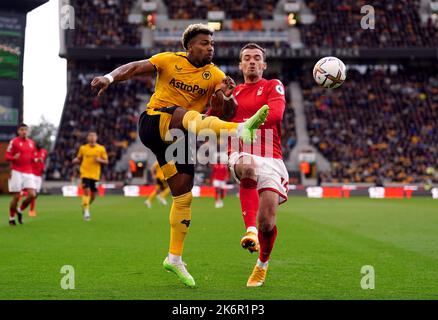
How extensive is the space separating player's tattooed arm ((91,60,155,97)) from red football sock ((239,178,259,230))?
1.54 metres

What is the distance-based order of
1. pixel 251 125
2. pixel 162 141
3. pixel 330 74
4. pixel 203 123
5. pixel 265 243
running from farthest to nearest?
pixel 330 74
pixel 265 243
pixel 162 141
pixel 203 123
pixel 251 125

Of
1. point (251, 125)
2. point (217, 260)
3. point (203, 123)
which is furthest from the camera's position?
point (217, 260)

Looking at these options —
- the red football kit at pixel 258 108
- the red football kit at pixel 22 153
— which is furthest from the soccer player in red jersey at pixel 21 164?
the red football kit at pixel 258 108

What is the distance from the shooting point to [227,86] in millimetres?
6500

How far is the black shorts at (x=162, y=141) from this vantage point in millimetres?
6566

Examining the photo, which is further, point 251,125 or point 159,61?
point 159,61

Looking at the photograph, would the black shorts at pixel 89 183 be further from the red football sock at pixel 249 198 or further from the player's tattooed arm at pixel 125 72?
the player's tattooed arm at pixel 125 72

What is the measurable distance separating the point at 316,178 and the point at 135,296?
33.8 m

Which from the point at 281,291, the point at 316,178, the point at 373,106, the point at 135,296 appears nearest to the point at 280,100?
the point at 281,291

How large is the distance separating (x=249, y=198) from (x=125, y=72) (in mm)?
1857

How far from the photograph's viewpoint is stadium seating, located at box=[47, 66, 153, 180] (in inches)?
1556

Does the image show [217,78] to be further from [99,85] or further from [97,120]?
[97,120]

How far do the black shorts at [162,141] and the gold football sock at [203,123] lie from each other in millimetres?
302

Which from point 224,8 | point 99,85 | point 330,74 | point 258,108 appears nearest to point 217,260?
point 258,108
